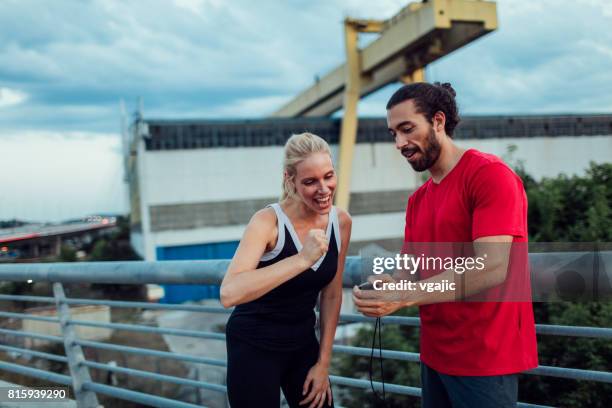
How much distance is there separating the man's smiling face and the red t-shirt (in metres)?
0.09

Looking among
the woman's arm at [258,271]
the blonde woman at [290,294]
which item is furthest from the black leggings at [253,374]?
the woman's arm at [258,271]

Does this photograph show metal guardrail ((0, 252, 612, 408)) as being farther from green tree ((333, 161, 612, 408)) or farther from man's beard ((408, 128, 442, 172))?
green tree ((333, 161, 612, 408))

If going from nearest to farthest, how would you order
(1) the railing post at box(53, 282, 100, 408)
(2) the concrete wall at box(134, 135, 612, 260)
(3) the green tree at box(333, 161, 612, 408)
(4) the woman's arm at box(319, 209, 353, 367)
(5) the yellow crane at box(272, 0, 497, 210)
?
1. (4) the woman's arm at box(319, 209, 353, 367)
2. (1) the railing post at box(53, 282, 100, 408)
3. (3) the green tree at box(333, 161, 612, 408)
4. (5) the yellow crane at box(272, 0, 497, 210)
5. (2) the concrete wall at box(134, 135, 612, 260)

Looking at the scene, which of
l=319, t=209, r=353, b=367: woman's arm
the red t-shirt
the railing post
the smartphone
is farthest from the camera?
the railing post

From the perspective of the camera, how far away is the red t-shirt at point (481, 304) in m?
1.38

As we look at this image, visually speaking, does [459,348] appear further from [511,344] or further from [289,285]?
[289,285]

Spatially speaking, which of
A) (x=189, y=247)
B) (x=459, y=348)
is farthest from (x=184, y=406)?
(x=189, y=247)

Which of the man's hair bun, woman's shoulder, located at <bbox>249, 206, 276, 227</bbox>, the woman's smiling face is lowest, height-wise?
woman's shoulder, located at <bbox>249, 206, 276, 227</bbox>

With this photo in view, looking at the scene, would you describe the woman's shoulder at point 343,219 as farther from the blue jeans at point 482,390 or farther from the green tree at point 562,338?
the green tree at point 562,338

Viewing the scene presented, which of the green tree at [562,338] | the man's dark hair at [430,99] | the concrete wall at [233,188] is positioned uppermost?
the concrete wall at [233,188]

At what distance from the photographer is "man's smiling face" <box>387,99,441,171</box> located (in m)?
1.59

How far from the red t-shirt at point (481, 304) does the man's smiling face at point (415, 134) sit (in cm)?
9

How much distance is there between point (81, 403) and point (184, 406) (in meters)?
0.82

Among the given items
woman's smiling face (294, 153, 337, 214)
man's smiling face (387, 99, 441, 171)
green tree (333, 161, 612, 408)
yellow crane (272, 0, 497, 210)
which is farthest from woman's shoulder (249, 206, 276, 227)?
yellow crane (272, 0, 497, 210)
